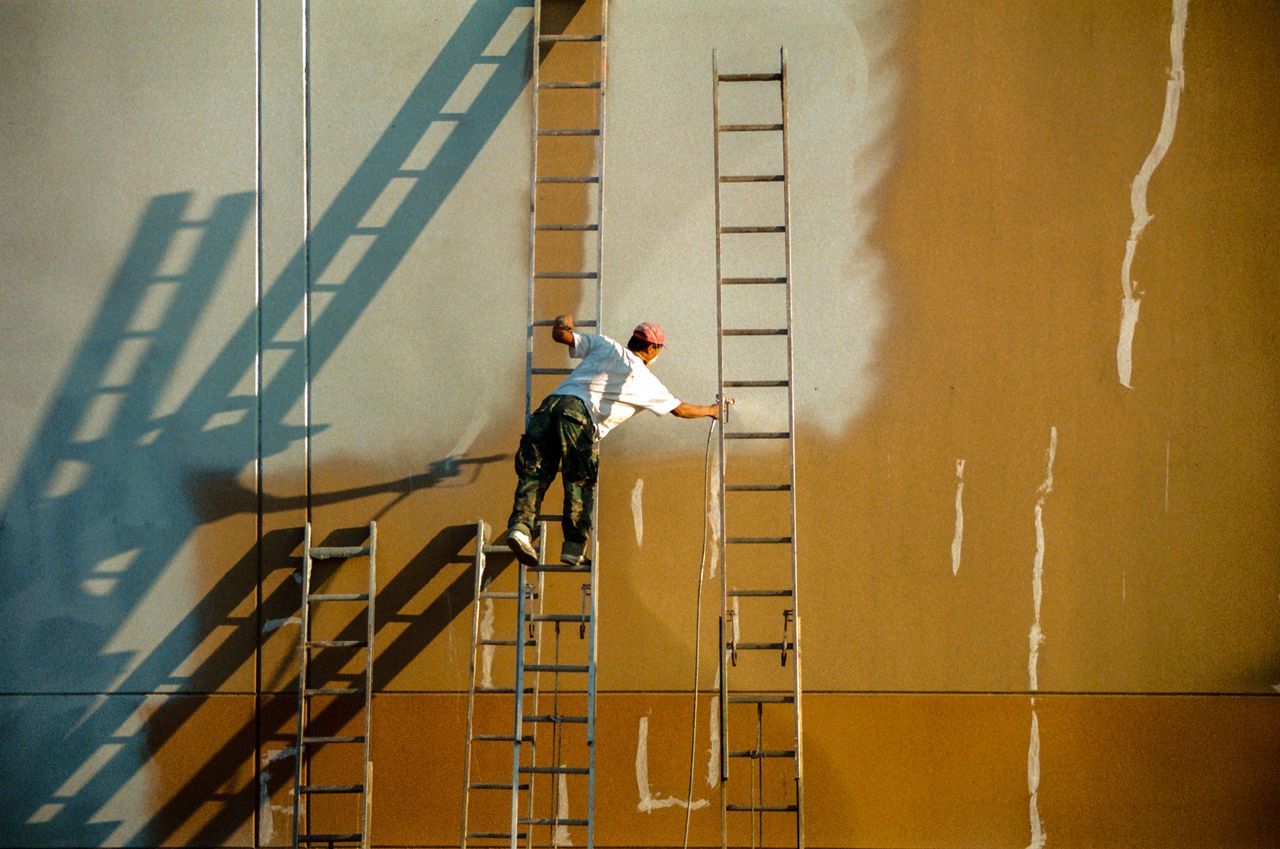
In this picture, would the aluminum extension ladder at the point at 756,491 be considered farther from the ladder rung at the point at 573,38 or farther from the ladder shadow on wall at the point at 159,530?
the ladder shadow on wall at the point at 159,530

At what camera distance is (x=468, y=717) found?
6242 millimetres

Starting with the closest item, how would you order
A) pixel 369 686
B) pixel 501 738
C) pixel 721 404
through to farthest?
pixel 721 404, pixel 501 738, pixel 369 686

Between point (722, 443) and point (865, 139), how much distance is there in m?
1.91

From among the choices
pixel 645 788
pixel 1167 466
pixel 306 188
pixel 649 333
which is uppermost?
pixel 306 188

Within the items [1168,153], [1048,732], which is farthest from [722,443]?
[1168,153]

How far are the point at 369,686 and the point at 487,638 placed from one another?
0.66m

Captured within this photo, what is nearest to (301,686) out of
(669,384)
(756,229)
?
(669,384)

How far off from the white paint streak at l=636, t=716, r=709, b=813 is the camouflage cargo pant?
4.27 feet

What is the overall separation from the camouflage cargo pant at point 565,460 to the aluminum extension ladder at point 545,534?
38cm

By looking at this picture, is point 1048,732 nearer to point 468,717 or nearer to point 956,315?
point 956,315

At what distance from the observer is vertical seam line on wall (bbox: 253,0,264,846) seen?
21.5 ft

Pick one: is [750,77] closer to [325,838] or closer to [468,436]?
[468,436]

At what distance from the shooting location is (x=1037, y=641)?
256 inches

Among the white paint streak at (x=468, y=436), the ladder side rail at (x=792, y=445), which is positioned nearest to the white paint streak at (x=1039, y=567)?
the ladder side rail at (x=792, y=445)
